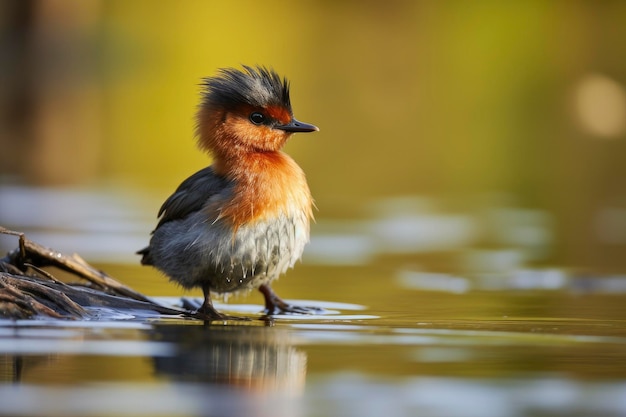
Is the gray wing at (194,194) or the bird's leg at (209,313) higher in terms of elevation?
the gray wing at (194,194)

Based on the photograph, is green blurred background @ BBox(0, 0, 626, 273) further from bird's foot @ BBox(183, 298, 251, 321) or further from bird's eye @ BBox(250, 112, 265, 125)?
bird's foot @ BBox(183, 298, 251, 321)

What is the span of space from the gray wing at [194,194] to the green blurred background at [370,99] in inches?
82.4

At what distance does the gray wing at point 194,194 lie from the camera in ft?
26.8

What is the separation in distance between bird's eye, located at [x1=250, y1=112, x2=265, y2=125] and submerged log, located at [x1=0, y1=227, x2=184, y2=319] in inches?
50.8

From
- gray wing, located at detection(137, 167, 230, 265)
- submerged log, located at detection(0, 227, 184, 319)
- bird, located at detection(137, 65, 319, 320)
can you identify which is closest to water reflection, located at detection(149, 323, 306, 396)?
submerged log, located at detection(0, 227, 184, 319)

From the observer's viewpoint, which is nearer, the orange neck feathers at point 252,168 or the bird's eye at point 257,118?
the orange neck feathers at point 252,168

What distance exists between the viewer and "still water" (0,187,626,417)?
16.4 feet

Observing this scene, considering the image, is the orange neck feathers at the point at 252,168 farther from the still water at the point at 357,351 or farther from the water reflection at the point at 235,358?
the water reflection at the point at 235,358

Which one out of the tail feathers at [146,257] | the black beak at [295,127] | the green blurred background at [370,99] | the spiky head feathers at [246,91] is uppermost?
the green blurred background at [370,99]

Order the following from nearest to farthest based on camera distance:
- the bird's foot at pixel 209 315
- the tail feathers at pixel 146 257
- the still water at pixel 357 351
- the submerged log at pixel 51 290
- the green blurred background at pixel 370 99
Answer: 1. the still water at pixel 357 351
2. the submerged log at pixel 51 290
3. the bird's foot at pixel 209 315
4. the tail feathers at pixel 146 257
5. the green blurred background at pixel 370 99

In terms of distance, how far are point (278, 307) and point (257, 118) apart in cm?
115

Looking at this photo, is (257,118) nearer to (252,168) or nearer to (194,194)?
(252,168)

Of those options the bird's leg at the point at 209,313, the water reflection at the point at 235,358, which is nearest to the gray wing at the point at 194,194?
the bird's leg at the point at 209,313

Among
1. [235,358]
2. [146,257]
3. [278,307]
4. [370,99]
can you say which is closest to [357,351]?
[235,358]
